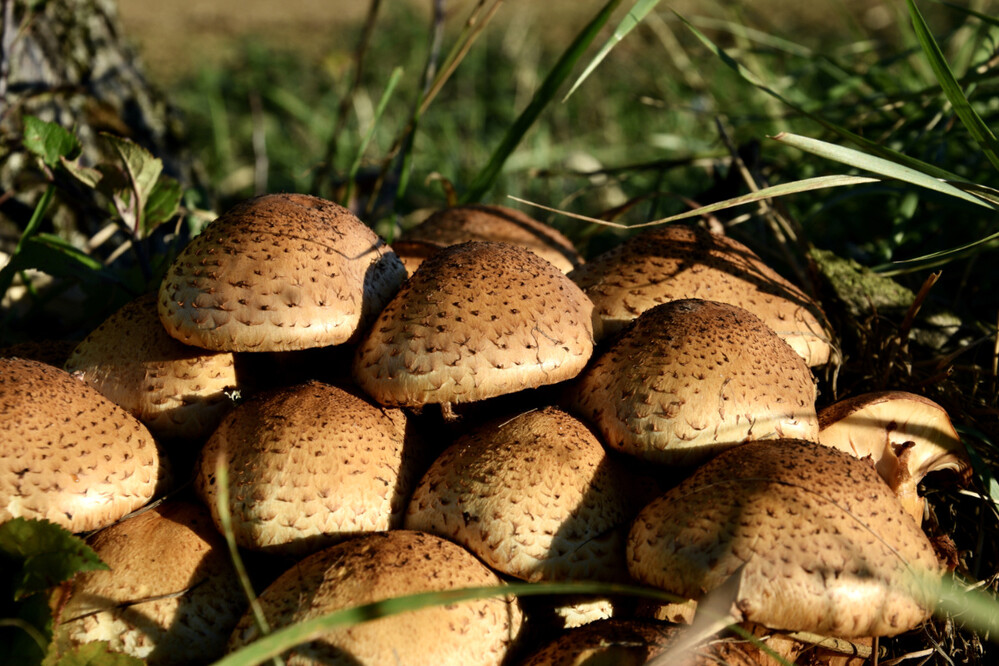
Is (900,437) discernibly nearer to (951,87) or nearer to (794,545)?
(794,545)

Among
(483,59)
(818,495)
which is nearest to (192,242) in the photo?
(818,495)

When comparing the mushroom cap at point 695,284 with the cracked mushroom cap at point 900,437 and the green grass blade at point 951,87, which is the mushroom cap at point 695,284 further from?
the green grass blade at point 951,87

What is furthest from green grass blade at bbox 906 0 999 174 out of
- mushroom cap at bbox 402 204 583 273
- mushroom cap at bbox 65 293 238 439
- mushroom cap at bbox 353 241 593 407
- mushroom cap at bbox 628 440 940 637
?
mushroom cap at bbox 65 293 238 439

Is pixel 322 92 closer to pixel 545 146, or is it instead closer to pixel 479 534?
pixel 545 146

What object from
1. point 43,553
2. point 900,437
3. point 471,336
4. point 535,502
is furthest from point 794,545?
point 43,553

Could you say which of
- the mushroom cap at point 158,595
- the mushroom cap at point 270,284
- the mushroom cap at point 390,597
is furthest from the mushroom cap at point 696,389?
the mushroom cap at point 158,595
